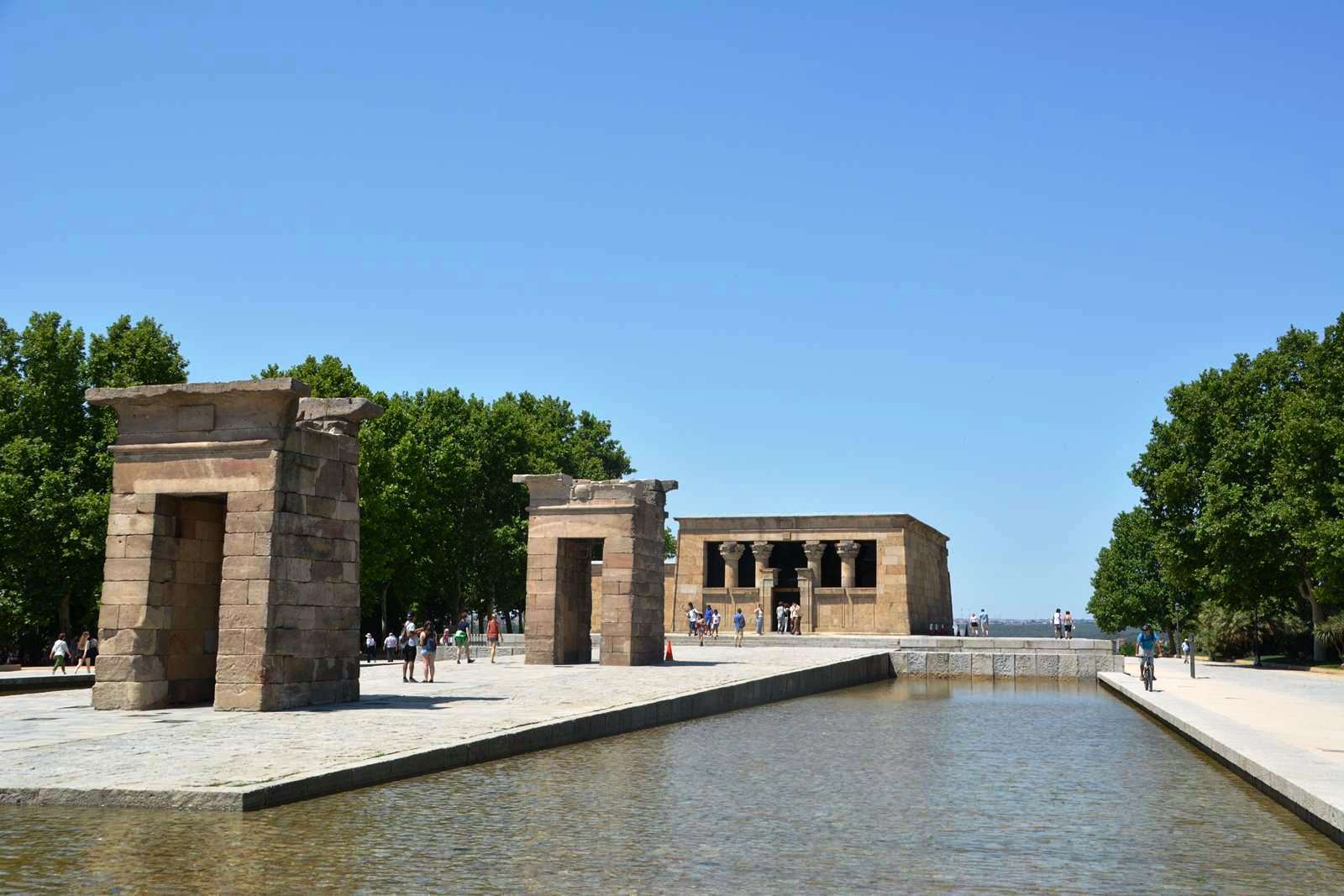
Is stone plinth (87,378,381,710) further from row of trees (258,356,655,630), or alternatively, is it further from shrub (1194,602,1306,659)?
shrub (1194,602,1306,659)

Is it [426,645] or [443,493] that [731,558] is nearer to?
[443,493]

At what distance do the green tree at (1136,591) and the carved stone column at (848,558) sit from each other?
1515 cm

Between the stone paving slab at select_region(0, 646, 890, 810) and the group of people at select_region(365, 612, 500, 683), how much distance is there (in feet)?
2.05

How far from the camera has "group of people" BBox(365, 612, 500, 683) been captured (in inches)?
958

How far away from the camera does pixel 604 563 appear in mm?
29781

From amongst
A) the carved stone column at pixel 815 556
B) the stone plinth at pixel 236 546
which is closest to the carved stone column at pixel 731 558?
the carved stone column at pixel 815 556

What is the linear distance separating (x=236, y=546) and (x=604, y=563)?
13.6 meters

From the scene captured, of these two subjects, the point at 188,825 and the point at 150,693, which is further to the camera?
the point at 150,693

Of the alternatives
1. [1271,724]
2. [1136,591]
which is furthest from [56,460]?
[1136,591]

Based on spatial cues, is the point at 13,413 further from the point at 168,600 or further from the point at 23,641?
the point at 168,600

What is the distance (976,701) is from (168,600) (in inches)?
636

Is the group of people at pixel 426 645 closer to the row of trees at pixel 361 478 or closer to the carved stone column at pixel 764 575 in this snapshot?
the row of trees at pixel 361 478

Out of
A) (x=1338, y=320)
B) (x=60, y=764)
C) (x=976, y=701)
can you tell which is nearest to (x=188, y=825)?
(x=60, y=764)

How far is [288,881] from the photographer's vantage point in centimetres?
775
